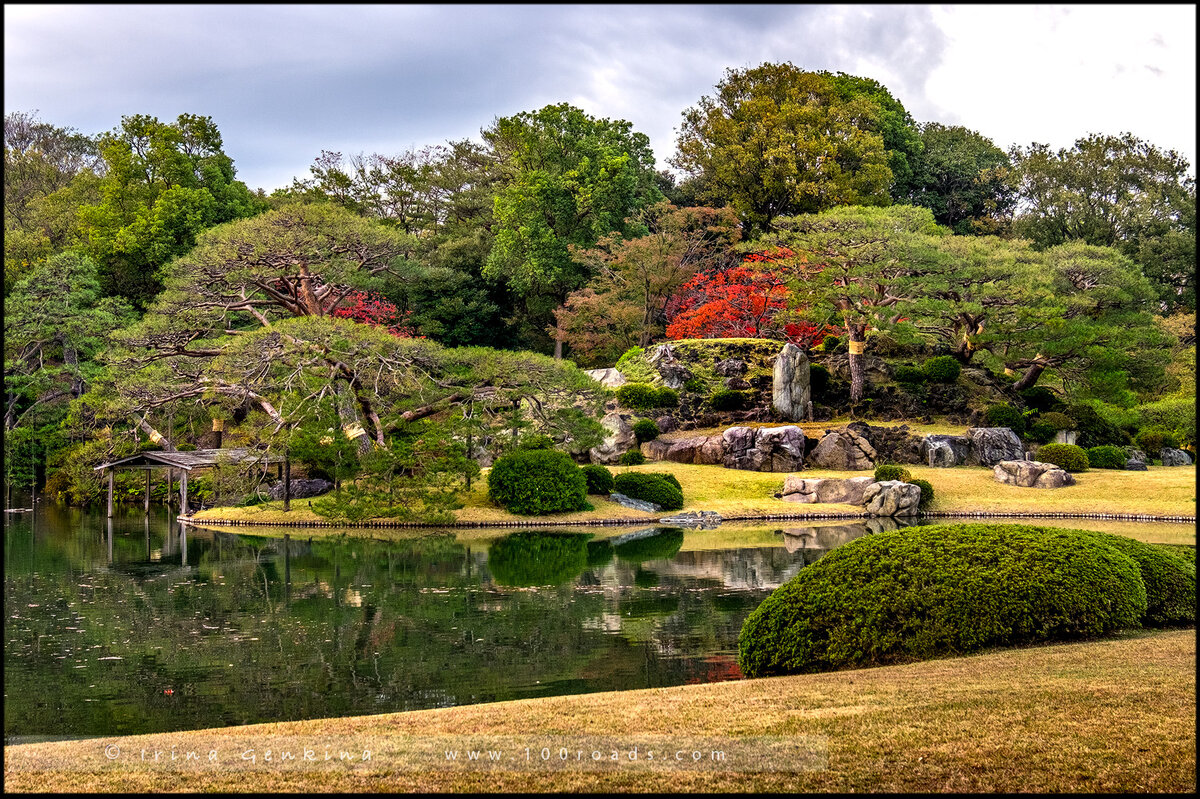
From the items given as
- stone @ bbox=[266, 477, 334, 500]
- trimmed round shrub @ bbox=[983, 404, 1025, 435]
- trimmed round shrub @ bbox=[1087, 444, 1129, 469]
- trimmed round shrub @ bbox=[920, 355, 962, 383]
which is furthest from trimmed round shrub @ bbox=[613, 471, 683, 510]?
trimmed round shrub @ bbox=[1087, 444, 1129, 469]

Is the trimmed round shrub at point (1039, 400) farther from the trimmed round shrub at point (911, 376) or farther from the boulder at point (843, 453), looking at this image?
the boulder at point (843, 453)

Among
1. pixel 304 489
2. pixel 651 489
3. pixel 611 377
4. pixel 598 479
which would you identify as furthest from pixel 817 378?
pixel 304 489

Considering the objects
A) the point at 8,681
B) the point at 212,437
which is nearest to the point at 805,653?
the point at 8,681

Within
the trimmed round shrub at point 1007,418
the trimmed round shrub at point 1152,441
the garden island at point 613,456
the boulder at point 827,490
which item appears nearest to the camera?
the garden island at point 613,456

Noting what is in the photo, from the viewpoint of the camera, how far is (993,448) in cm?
2556

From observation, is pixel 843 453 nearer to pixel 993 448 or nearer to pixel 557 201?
pixel 993 448

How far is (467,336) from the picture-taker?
36.3m

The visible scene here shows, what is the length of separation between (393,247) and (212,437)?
330 inches

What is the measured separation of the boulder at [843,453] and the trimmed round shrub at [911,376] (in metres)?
4.46

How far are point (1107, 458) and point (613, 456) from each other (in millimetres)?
12758

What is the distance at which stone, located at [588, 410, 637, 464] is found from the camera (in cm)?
2594

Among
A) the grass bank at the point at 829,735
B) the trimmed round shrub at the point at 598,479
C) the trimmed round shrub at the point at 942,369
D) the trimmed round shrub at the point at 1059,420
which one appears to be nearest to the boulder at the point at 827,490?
the trimmed round shrub at the point at 598,479

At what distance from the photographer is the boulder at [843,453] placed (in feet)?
82.9

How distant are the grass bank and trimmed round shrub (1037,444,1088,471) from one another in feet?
61.1
